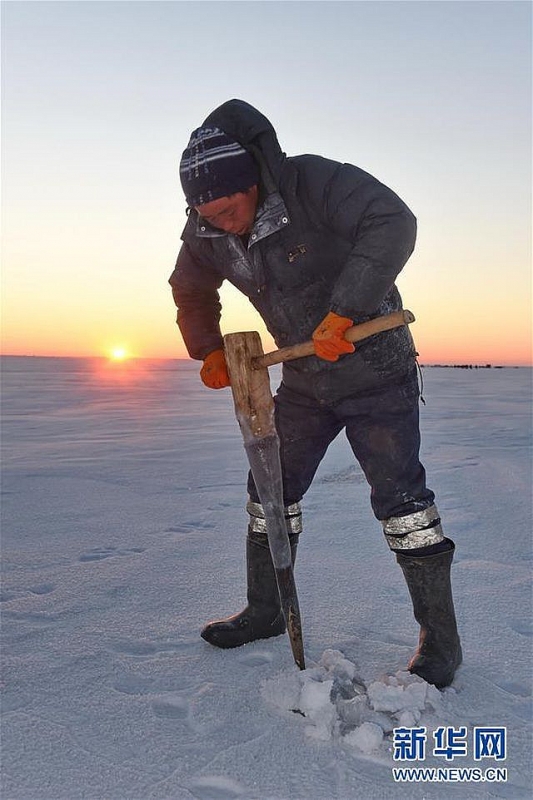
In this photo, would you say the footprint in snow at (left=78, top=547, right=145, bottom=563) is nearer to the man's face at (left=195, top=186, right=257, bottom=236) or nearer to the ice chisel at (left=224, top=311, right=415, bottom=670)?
the ice chisel at (left=224, top=311, right=415, bottom=670)

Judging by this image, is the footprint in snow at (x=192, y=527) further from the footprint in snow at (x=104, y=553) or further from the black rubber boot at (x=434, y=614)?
the black rubber boot at (x=434, y=614)

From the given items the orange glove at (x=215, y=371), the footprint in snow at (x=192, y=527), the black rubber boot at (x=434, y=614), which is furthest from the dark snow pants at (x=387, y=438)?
the footprint in snow at (x=192, y=527)

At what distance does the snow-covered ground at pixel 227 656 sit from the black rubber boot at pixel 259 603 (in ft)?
0.26

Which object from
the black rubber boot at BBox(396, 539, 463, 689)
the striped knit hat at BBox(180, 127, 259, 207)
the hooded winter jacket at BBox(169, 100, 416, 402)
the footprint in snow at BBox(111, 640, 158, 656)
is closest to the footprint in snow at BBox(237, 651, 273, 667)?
the footprint in snow at BBox(111, 640, 158, 656)

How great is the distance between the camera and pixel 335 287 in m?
1.86

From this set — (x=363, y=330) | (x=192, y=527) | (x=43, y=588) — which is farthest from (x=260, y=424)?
(x=192, y=527)

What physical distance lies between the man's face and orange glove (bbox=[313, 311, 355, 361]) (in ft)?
1.64

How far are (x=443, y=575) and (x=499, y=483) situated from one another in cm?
280

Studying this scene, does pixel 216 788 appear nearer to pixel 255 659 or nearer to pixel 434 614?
pixel 255 659

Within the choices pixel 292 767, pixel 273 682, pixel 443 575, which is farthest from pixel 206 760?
pixel 443 575

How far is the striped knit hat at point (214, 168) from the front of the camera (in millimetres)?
1947

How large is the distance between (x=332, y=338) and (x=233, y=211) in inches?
23.2

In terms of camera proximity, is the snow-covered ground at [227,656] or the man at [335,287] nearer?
the snow-covered ground at [227,656]

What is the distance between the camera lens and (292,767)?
163 centimetres
